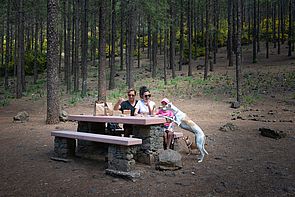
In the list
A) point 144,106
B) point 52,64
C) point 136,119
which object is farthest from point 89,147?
point 52,64

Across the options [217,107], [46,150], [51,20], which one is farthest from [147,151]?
[217,107]

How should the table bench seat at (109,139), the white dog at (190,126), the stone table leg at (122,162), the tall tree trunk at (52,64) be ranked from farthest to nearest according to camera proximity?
the tall tree trunk at (52,64) < the white dog at (190,126) < the stone table leg at (122,162) < the table bench seat at (109,139)

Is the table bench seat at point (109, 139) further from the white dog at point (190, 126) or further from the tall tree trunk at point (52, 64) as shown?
the tall tree trunk at point (52, 64)

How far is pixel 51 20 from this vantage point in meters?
11.8

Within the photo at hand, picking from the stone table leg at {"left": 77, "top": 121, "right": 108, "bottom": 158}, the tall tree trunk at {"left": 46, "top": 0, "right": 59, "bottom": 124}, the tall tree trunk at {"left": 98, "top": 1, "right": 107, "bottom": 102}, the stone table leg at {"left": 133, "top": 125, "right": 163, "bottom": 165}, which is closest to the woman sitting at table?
the stone table leg at {"left": 133, "top": 125, "right": 163, "bottom": 165}

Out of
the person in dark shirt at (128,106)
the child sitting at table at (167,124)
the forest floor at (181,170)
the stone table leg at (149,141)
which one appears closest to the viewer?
the forest floor at (181,170)

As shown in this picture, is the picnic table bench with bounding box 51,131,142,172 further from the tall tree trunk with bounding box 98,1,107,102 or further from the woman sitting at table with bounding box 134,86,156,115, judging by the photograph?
the tall tree trunk with bounding box 98,1,107,102

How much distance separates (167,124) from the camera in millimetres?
6645

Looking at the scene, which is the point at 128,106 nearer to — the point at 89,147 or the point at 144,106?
the point at 144,106

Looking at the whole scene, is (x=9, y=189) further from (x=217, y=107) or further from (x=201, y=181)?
(x=217, y=107)

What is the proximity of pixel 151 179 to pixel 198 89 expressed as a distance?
50.2 ft

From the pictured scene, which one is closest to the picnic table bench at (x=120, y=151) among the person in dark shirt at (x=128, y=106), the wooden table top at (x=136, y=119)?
the wooden table top at (x=136, y=119)

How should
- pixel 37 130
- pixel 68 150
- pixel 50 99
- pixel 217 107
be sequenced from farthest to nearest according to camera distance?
pixel 217 107, pixel 50 99, pixel 37 130, pixel 68 150

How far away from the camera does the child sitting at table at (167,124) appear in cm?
654
